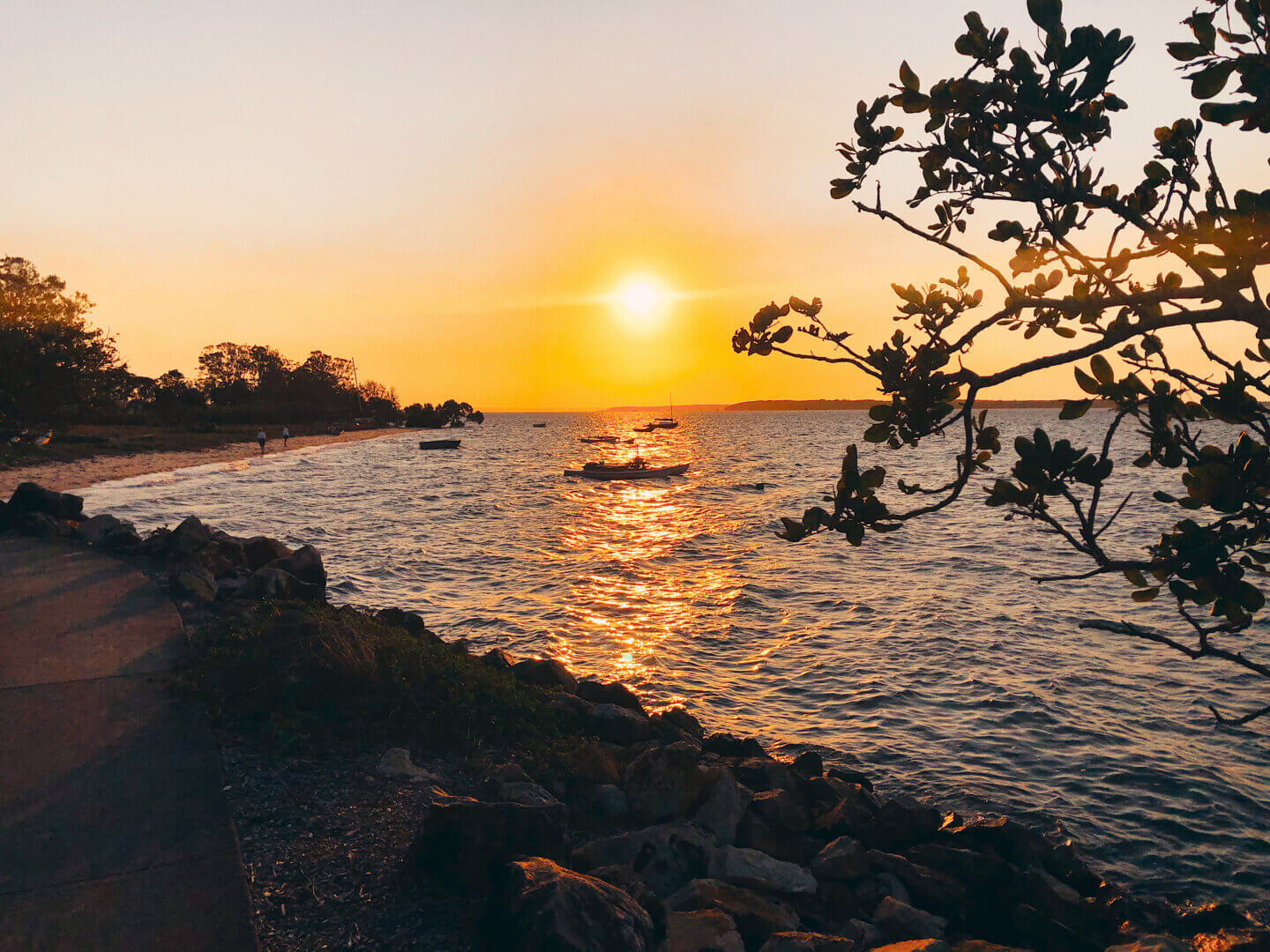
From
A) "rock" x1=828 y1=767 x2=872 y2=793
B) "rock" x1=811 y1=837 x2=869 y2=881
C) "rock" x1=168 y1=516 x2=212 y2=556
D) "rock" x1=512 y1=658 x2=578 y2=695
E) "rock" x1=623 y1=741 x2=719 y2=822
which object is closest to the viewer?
"rock" x1=811 y1=837 x2=869 y2=881

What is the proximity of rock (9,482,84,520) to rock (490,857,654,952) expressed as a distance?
16.8 meters

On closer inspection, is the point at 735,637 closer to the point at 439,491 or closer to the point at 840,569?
the point at 840,569

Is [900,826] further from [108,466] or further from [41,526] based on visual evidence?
[108,466]

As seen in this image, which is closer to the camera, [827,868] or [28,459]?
[827,868]

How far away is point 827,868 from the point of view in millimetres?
7375

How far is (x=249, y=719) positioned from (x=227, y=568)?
767 cm

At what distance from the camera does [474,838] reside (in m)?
5.45

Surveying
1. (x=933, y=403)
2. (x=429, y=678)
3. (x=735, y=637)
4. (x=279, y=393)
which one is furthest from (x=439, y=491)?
(x=279, y=393)

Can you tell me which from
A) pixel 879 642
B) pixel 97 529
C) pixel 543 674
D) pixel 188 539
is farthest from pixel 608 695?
pixel 97 529

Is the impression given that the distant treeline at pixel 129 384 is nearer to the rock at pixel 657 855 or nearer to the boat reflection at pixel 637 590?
the boat reflection at pixel 637 590

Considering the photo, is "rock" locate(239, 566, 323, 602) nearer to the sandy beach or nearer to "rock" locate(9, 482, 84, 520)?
"rock" locate(9, 482, 84, 520)

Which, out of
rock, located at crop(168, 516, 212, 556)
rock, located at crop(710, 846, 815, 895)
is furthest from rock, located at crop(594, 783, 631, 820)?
rock, located at crop(168, 516, 212, 556)

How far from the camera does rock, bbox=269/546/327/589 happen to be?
1367cm

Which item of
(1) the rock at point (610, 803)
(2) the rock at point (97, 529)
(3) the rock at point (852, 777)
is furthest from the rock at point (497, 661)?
(2) the rock at point (97, 529)
